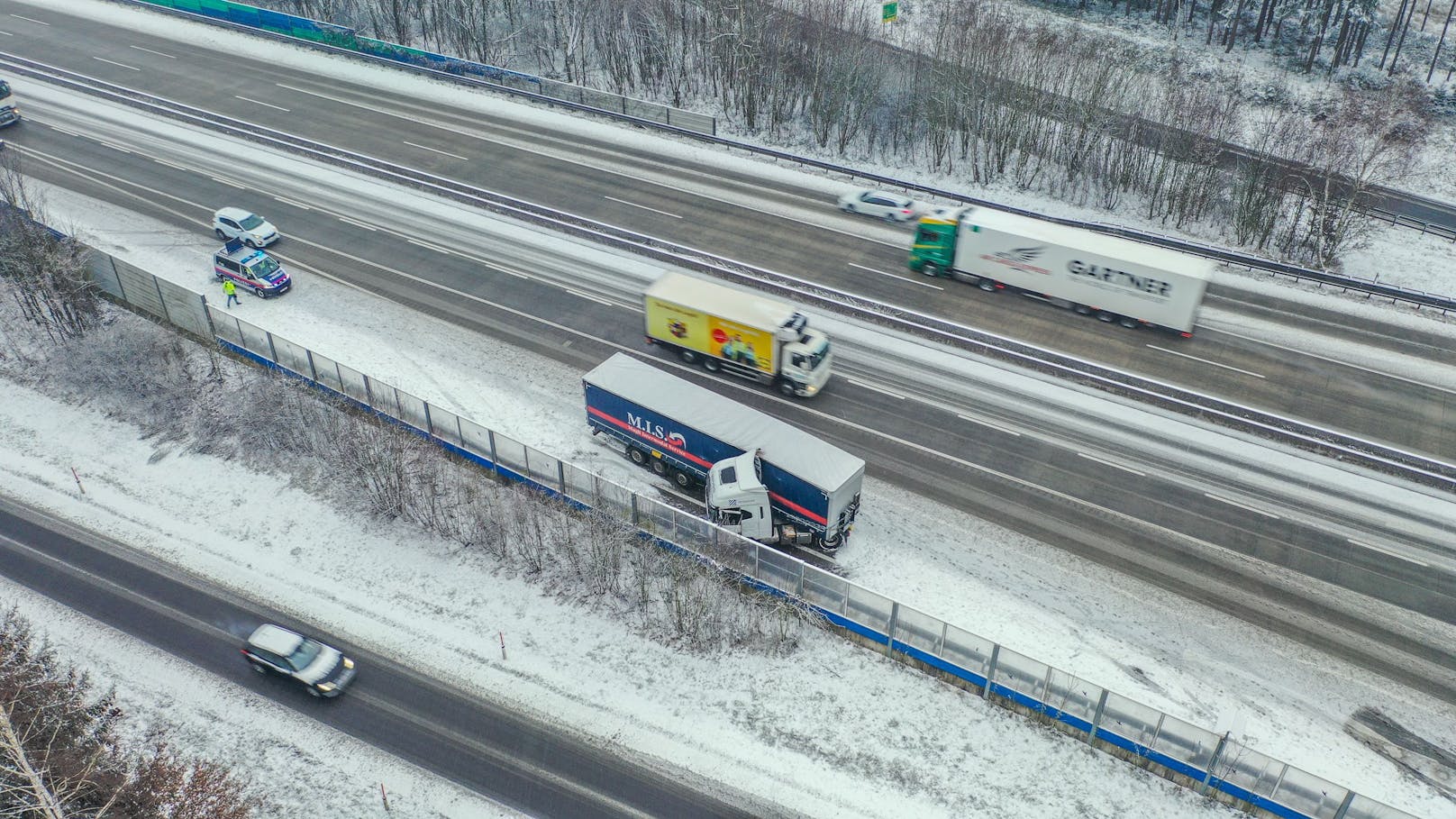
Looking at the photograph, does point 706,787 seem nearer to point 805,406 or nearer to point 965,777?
point 965,777

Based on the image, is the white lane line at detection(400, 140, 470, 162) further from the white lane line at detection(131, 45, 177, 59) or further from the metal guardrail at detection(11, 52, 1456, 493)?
the white lane line at detection(131, 45, 177, 59)

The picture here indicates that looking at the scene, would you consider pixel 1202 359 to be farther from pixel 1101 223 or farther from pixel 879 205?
pixel 879 205

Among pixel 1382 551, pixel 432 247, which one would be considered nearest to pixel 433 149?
pixel 432 247

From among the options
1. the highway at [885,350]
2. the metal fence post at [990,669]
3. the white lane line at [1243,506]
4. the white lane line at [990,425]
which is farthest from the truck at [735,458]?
the white lane line at [1243,506]

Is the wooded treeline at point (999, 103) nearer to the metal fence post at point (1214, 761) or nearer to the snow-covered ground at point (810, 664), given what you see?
the snow-covered ground at point (810, 664)

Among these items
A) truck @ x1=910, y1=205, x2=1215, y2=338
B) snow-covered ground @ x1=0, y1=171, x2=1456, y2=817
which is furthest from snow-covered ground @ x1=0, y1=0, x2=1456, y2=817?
truck @ x1=910, y1=205, x2=1215, y2=338
